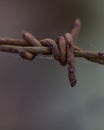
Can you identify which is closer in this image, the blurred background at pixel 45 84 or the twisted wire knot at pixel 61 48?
the twisted wire knot at pixel 61 48

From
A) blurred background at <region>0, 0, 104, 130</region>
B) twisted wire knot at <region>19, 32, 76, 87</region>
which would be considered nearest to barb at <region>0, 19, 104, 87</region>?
Result: twisted wire knot at <region>19, 32, 76, 87</region>

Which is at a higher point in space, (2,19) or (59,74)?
(2,19)

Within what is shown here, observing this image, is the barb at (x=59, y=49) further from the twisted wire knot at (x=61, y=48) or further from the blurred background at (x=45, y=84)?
the blurred background at (x=45, y=84)

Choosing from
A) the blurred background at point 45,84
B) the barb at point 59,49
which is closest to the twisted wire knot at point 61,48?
the barb at point 59,49

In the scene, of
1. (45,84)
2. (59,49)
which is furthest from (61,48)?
(45,84)

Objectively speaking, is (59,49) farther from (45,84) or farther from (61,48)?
(45,84)

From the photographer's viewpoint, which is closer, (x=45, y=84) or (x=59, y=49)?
(x=59, y=49)

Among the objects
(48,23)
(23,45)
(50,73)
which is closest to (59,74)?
(50,73)

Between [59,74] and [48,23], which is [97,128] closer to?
[59,74]
